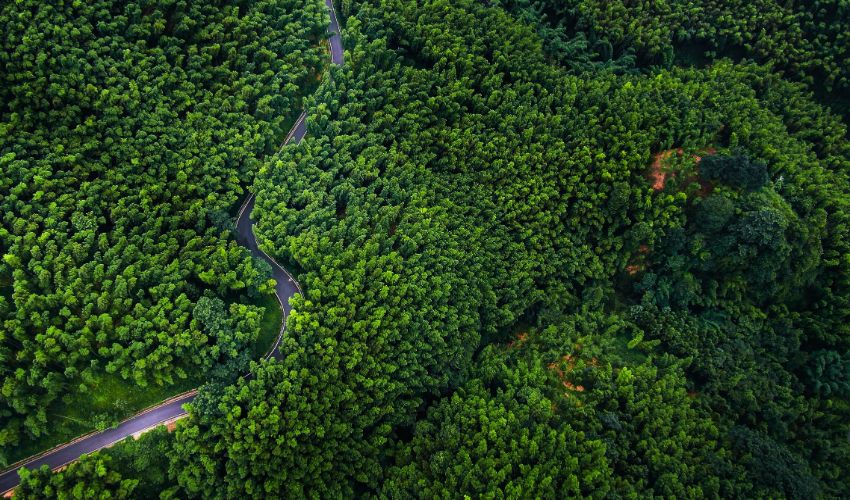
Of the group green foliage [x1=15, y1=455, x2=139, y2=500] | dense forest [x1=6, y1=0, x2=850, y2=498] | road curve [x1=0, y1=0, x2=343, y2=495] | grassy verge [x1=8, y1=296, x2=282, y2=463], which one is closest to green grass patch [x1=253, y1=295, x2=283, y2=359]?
road curve [x1=0, y1=0, x2=343, y2=495]

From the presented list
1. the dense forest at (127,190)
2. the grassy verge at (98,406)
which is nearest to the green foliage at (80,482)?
the dense forest at (127,190)

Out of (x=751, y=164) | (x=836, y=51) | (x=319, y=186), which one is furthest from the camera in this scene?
(x=836, y=51)

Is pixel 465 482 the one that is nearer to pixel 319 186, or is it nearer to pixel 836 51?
pixel 319 186

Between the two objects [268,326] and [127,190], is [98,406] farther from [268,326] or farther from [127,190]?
[127,190]

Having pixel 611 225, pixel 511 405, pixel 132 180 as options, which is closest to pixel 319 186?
pixel 132 180

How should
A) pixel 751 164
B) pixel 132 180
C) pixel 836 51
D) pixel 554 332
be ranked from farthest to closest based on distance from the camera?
pixel 836 51
pixel 751 164
pixel 554 332
pixel 132 180

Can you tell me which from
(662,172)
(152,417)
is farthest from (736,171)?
(152,417)

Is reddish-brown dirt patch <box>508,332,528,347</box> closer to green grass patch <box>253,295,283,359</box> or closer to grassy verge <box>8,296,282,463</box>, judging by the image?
green grass patch <box>253,295,283,359</box>

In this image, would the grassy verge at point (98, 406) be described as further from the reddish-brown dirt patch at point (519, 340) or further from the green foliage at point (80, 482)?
the reddish-brown dirt patch at point (519, 340)
